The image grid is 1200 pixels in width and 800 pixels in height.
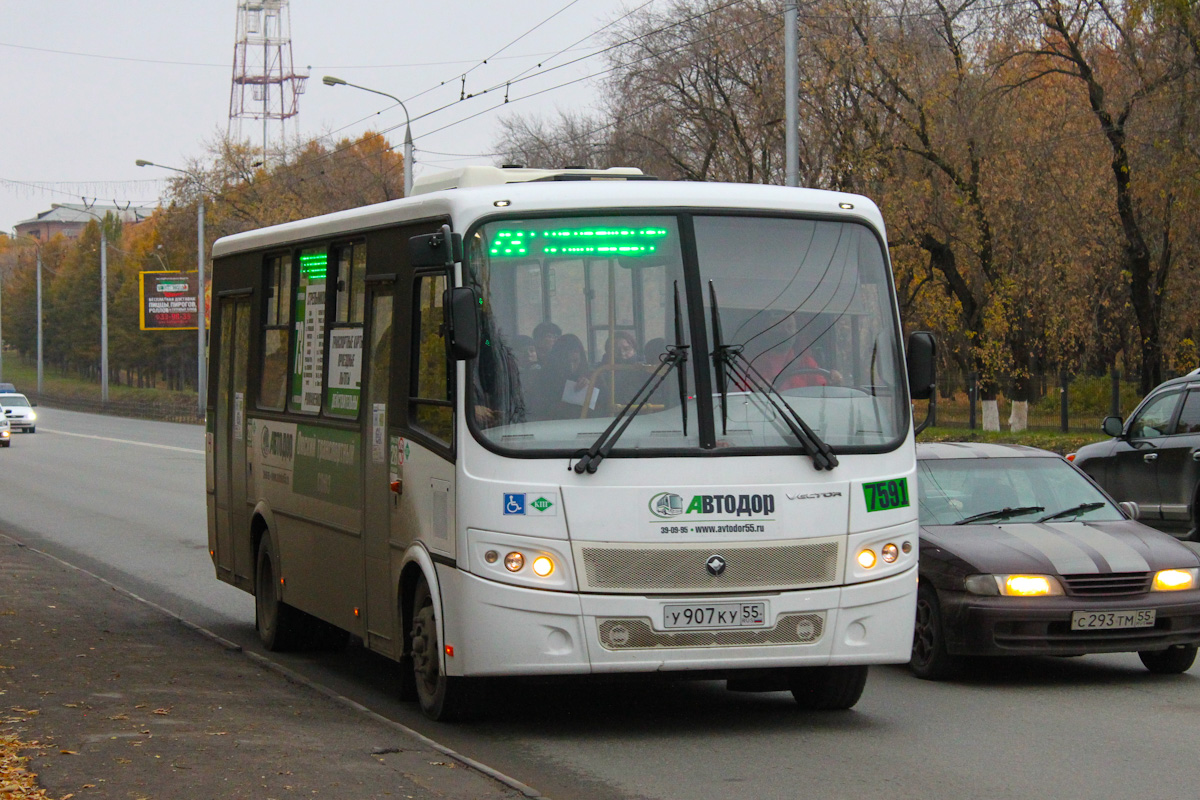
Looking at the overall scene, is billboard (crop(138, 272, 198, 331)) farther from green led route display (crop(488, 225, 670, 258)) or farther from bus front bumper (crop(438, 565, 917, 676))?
bus front bumper (crop(438, 565, 917, 676))

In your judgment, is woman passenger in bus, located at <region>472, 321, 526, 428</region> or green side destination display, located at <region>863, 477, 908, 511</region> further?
green side destination display, located at <region>863, 477, 908, 511</region>

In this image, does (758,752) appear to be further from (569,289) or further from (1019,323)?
(1019,323)

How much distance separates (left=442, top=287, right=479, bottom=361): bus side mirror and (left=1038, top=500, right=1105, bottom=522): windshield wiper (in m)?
4.32

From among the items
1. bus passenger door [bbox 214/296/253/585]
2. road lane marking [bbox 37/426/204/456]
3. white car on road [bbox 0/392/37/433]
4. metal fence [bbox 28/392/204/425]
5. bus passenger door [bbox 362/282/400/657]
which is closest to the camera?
bus passenger door [bbox 362/282/400/657]


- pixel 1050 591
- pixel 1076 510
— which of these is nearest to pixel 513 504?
pixel 1050 591

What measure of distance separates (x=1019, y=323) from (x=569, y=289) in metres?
33.9

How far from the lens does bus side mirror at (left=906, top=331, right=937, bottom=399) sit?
26.8 ft

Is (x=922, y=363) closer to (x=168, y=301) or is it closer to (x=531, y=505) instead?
(x=531, y=505)

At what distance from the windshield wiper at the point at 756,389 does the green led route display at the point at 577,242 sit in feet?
1.48

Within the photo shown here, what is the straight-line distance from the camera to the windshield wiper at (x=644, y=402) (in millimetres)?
7551

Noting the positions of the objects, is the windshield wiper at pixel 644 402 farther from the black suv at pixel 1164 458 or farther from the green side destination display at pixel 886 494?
the black suv at pixel 1164 458

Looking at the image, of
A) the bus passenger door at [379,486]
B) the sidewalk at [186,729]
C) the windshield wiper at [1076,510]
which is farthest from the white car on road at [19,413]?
the windshield wiper at [1076,510]

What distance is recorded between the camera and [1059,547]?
943cm

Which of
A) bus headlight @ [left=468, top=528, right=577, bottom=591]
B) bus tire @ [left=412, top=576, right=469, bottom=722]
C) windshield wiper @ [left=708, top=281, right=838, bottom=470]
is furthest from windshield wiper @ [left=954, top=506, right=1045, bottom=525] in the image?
bus tire @ [left=412, top=576, right=469, bottom=722]
